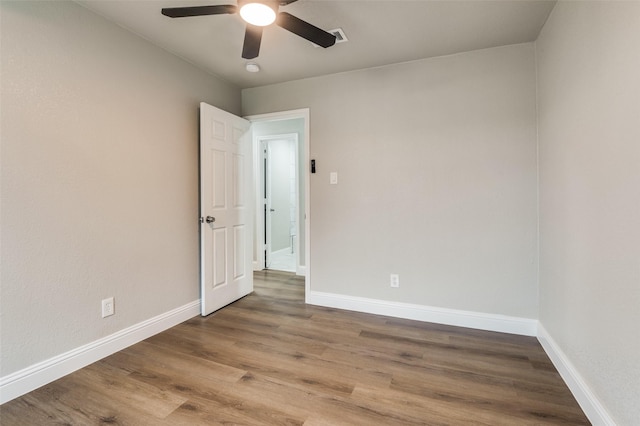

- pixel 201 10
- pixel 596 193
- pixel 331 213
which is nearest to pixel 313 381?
pixel 331 213

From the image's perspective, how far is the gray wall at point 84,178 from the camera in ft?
5.44

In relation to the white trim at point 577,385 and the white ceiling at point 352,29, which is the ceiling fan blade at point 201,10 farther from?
the white trim at point 577,385

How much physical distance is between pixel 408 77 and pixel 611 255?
80.7 inches

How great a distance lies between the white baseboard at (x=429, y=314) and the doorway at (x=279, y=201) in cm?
170

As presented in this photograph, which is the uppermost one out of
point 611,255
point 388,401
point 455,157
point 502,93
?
point 502,93

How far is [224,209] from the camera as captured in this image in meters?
3.03

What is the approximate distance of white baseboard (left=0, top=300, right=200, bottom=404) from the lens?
5.40 ft

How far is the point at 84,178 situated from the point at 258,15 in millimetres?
1526

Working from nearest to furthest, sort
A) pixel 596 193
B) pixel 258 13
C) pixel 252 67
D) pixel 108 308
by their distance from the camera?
pixel 596 193 < pixel 258 13 < pixel 108 308 < pixel 252 67

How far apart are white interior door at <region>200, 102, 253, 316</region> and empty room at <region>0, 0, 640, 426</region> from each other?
2cm

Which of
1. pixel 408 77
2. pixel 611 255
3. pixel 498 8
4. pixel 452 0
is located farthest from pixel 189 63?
pixel 611 255

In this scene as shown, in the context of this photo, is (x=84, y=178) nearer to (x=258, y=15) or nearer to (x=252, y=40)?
(x=252, y=40)

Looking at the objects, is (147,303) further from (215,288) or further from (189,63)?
(189,63)

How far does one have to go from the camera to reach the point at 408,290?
2770mm
